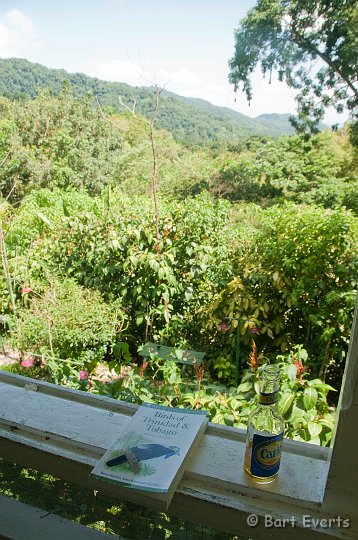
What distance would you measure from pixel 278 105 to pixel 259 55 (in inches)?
8.1

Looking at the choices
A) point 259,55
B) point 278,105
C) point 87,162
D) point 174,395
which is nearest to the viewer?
point 174,395

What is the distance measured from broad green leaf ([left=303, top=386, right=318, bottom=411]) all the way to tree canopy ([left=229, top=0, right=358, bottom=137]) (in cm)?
106

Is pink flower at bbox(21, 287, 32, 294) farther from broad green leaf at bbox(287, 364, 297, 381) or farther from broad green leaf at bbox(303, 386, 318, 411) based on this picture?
broad green leaf at bbox(303, 386, 318, 411)

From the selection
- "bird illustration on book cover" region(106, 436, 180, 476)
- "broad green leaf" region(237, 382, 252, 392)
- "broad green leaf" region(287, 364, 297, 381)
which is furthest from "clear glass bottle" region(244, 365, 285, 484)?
"broad green leaf" region(237, 382, 252, 392)

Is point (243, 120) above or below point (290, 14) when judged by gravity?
below

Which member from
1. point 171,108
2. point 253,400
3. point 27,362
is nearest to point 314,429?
point 253,400

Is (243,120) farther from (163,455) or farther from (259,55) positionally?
(163,455)

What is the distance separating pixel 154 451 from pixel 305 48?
4.79 feet

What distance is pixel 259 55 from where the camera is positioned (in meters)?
1.60

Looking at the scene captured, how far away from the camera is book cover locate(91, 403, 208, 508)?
525 mm

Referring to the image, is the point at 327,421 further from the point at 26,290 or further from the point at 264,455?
the point at 26,290

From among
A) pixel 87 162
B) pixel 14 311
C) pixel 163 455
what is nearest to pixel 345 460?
pixel 163 455

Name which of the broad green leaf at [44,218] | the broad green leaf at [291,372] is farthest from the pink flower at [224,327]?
the broad green leaf at [44,218]

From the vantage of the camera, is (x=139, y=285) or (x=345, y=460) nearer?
(x=345, y=460)
